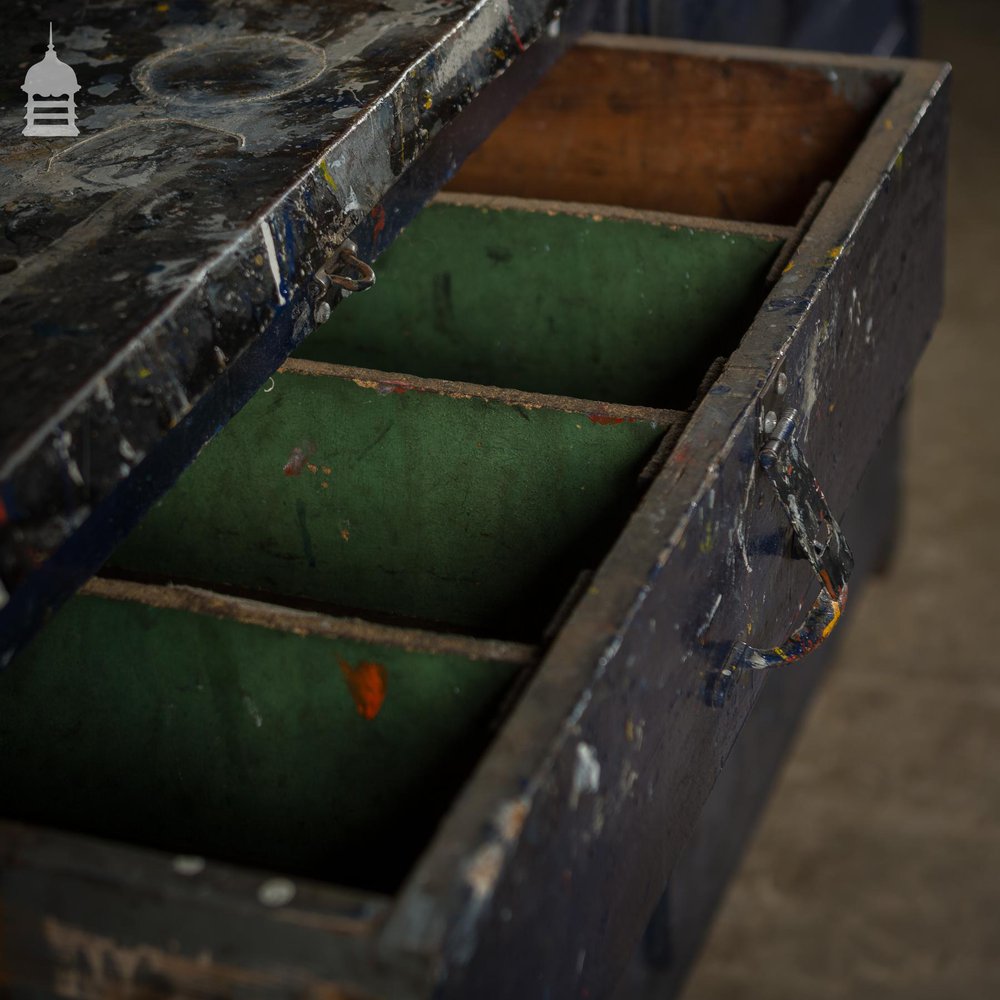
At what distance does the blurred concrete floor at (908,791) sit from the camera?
207 centimetres

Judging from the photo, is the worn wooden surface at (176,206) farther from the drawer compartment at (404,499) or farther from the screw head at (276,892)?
the screw head at (276,892)

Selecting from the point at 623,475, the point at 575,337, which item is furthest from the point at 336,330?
the point at 623,475

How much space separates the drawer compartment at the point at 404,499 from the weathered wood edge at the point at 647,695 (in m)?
0.12

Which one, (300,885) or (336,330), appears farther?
(336,330)

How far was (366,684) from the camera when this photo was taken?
92 centimetres

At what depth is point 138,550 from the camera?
4.13ft

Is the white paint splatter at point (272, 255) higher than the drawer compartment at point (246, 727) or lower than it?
higher

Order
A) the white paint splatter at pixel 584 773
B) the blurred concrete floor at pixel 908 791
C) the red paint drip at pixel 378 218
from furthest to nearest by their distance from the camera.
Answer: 1. the blurred concrete floor at pixel 908 791
2. the red paint drip at pixel 378 218
3. the white paint splatter at pixel 584 773

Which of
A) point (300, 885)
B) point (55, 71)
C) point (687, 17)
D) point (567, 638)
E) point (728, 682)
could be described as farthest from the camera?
point (687, 17)

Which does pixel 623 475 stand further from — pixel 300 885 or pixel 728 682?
pixel 300 885

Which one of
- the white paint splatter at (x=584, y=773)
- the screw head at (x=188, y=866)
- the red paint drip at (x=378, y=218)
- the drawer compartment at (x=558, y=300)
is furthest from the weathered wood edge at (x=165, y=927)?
the drawer compartment at (x=558, y=300)

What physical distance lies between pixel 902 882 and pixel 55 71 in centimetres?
168

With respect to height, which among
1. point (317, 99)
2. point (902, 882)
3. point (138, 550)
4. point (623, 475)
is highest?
point (317, 99)

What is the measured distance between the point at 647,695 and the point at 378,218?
0.47m
